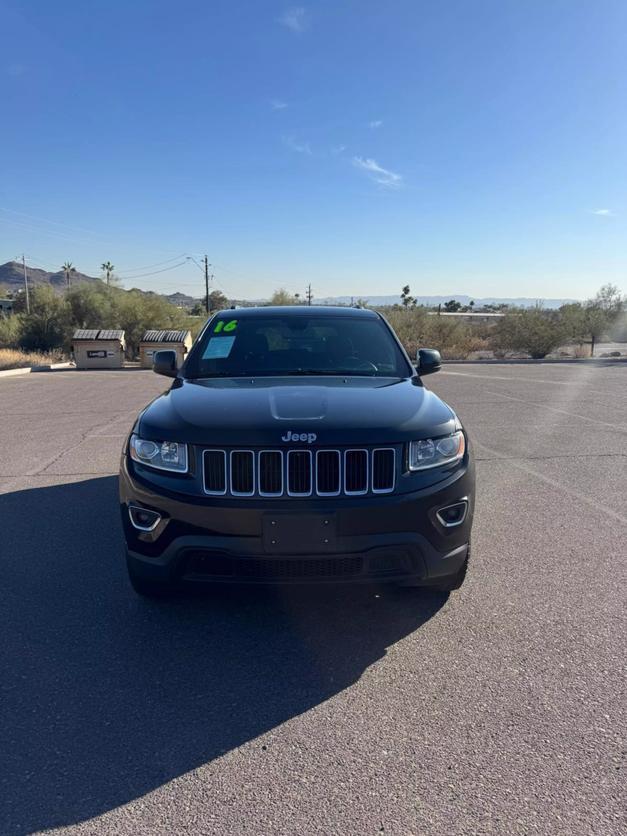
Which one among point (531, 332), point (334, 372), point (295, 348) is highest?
point (295, 348)

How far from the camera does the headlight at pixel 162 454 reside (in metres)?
2.96

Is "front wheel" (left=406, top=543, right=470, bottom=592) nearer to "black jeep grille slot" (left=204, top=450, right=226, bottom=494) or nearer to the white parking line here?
"black jeep grille slot" (left=204, top=450, right=226, bottom=494)

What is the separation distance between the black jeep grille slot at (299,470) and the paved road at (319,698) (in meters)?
0.86

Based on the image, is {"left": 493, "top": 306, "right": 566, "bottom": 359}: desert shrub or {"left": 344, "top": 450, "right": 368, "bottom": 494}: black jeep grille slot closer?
{"left": 344, "top": 450, "right": 368, "bottom": 494}: black jeep grille slot

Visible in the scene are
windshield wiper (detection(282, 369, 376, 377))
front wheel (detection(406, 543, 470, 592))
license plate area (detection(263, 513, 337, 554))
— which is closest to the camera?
license plate area (detection(263, 513, 337, 554))

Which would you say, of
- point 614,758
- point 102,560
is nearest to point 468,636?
point 614,758

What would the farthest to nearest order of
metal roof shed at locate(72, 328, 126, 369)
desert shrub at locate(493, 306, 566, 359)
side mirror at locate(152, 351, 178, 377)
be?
desert shrub at locate(493, 306, 566, 359), metal roof shed at locate(72, 328, 126, 369), side mirror at locate(152, 351, 178, 377)

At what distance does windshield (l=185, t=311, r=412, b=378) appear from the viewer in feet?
14.0

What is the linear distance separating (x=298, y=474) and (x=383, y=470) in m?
0.42

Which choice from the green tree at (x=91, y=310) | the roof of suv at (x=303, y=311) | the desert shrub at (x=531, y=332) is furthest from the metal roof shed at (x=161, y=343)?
the roof of suv at (x=303, y=311)

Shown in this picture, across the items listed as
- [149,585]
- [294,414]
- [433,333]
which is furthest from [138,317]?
[294,414]

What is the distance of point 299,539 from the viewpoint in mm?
2777

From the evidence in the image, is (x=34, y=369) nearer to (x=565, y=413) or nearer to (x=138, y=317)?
(x=138, y=317)

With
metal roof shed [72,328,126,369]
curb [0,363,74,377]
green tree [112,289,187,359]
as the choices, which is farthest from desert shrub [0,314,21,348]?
metal roof shed [72,328,126,369]
